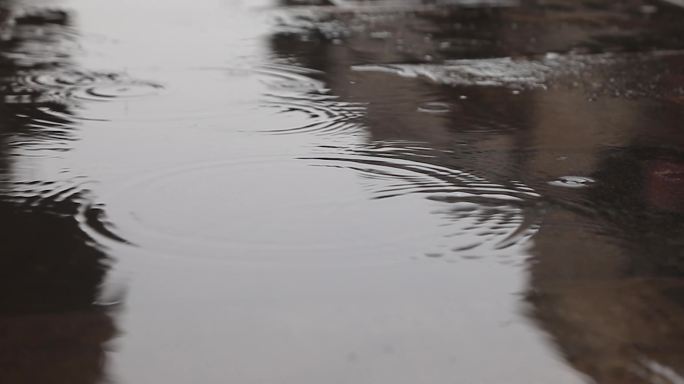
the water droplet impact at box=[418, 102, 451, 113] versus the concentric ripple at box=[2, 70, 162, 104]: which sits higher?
the concentric ripple at box=[2, 70, 162, 104]

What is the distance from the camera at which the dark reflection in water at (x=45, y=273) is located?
6.87 feet

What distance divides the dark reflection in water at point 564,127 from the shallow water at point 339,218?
0.04 feet

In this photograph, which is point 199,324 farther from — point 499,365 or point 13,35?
point 13,35

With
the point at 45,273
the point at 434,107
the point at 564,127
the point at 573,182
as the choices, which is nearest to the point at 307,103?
the point at 434,107

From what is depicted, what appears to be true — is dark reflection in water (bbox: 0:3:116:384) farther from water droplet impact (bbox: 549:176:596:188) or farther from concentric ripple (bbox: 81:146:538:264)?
water droplet impact (bbox: 549:176:596:188)

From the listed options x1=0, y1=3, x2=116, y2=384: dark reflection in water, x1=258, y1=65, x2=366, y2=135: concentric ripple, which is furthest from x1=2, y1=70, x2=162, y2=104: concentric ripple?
x1=258, y1=65, x2=366, y2=135: concentric ripple

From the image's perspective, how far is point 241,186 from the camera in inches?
130

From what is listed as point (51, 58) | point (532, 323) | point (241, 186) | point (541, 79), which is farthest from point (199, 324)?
point (51, 58)

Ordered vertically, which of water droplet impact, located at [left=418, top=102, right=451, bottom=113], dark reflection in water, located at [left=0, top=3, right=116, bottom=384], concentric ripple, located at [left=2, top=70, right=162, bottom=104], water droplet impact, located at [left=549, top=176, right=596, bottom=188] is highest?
concentric ripple, located at [left=2, top=70, right=162, bottom=104]

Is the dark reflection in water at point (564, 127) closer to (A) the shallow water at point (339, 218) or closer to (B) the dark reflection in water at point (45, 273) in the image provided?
(A) the shallow water at point (339, 218)

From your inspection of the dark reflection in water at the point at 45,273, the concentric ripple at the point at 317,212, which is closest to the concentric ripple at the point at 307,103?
the concentric ripple at the point at 317,212

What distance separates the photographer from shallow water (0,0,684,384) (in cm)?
216

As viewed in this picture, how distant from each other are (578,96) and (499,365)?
10.1ft

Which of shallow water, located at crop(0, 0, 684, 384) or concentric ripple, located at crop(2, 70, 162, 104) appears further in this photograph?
concentric ripple, located at crop(2, 70, 162, 104)
